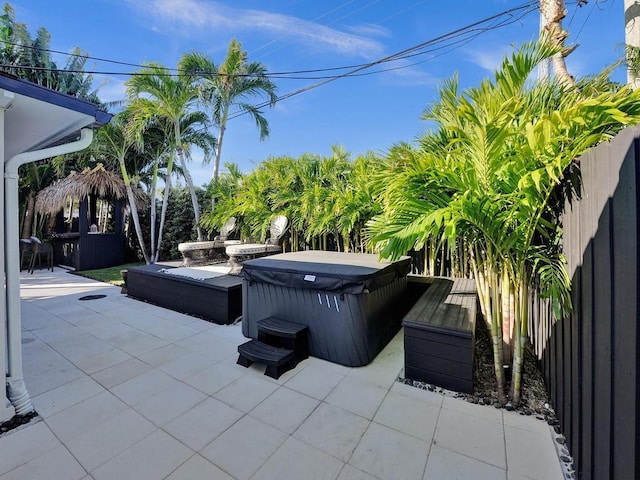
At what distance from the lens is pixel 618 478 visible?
1.20 m

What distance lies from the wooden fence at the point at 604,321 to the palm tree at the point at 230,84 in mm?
8856

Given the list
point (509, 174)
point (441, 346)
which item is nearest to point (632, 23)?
point (509, 174)

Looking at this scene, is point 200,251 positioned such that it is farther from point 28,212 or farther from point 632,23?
point 632,23

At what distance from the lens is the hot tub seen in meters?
3.04

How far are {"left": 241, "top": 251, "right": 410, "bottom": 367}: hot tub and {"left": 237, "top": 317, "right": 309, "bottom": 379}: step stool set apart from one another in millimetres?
123

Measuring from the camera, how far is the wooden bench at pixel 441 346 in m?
2.54

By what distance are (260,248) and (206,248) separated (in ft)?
5.73

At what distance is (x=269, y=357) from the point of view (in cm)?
292

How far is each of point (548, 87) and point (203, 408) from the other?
3775 millimetres

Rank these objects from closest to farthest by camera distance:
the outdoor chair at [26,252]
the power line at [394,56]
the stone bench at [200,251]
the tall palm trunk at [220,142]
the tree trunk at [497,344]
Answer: the tree trunk at [497,344]
the power line at [394,56]
the stone bench at [200,251]
the tall palm trunk at [220,142]
the outdoor chair at [26,252]

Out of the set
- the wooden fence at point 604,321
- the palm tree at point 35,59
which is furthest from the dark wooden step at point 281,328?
the palm tree at point 35,59

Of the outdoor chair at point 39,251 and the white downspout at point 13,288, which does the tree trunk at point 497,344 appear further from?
the outdoor chair at point 39,251

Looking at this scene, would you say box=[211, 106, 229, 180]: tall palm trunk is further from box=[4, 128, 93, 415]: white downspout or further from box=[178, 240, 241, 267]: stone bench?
box=[4, 128, 93, 415]: white downspout

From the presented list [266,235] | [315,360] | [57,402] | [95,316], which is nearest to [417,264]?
[315,360]
